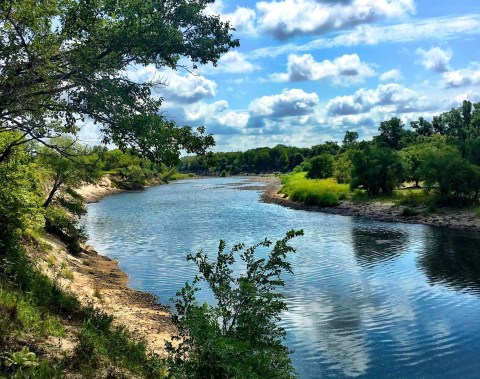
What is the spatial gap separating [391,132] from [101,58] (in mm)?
144424

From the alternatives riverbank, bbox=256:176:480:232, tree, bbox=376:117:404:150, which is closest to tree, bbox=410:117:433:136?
tree, bbox=376:117:404:150

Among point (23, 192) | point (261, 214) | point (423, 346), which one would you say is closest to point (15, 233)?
point (23, 192)

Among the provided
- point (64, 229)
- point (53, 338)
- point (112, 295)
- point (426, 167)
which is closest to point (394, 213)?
point (426, 167)

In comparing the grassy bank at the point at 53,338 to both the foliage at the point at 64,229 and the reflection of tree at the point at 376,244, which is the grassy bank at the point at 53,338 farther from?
the reflection of tree at the point at 376,244

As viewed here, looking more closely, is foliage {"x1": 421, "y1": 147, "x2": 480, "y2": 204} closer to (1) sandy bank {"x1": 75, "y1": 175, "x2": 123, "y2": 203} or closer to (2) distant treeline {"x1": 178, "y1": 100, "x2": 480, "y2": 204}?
(2) distant treeline {"x1": 178, "y1": 100, "x2": 480, "y2": 204}

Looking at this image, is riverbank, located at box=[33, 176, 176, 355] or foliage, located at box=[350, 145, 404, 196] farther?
foliage, located at box=[350, 145, 404, 196]

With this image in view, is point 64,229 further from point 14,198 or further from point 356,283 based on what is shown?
point 356,283

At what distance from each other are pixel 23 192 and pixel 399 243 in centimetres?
3799

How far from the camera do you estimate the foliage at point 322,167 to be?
395 ft

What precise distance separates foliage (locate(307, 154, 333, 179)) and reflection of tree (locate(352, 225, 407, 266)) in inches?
2466

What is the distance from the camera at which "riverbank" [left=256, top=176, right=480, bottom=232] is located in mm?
56219

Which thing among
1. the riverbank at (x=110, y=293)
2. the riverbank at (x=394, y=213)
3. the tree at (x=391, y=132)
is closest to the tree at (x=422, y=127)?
the tree at (x=391, y=132)

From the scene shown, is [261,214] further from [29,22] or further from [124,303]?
[29,22]

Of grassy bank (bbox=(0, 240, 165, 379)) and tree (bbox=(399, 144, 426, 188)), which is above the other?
tree (bbox=(399, 144, 426, 188))
